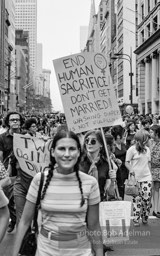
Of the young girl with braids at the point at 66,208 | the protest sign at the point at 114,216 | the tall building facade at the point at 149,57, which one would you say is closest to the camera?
the young girl with braids at the point at 66,208

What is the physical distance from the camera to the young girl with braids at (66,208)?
10.6 feet

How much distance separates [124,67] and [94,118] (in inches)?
3479

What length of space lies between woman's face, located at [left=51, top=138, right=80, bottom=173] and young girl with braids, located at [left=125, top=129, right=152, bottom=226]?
194 inches

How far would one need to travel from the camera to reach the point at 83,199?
3.30m

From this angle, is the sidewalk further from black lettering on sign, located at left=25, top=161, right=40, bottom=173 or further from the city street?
black lettering on sign, located at left=25, top=161, right=40, bottom=173

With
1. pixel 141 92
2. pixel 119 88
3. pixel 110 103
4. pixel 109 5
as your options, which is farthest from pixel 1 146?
pixel 109 5

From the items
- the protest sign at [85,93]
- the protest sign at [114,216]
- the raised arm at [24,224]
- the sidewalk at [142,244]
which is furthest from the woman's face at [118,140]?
the raised arm at [24,224]

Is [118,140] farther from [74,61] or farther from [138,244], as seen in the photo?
[74,61]

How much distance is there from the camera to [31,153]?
20.2 ft

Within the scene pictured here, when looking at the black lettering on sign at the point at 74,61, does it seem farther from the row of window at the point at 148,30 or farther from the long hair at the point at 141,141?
the row of window at the point at 148,30

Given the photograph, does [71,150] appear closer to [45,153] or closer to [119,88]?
[45,153]

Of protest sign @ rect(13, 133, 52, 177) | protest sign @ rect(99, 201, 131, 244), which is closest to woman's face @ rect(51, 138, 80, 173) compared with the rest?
protest sign @ rect(99, 201, 131, 244)

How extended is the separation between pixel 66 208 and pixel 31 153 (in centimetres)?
298

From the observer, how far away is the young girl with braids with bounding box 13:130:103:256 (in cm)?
323
